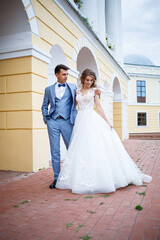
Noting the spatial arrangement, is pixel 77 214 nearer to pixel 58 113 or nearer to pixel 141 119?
pixel 58 113

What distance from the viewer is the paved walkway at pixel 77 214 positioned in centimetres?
206

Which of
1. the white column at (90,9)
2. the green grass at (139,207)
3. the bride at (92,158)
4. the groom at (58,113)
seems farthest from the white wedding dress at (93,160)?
the white column at (90,9)

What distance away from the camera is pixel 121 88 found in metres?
15.4

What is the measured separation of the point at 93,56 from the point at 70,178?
21.9 feet

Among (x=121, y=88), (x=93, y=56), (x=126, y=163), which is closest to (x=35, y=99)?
(x=126, y=163)

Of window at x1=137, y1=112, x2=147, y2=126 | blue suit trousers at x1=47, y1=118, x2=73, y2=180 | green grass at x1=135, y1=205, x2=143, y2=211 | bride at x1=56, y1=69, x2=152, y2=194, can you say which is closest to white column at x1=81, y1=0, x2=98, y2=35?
bride at x1=56, y1=69, x2=152, y2=194

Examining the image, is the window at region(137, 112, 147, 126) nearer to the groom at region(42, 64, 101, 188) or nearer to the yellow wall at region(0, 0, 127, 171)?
the yellow wall at region(0, 0, 127, 171)

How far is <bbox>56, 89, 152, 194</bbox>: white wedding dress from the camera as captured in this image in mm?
3266

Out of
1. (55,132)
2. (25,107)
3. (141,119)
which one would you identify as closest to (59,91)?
(55,132)

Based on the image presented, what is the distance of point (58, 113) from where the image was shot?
3.71 meters

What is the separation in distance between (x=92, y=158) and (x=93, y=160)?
0.04 m

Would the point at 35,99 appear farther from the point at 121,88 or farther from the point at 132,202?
the point at 121,88

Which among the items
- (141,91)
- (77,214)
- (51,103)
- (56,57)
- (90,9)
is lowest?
(77,214)

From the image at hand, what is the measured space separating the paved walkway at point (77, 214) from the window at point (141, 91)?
2428 cm
